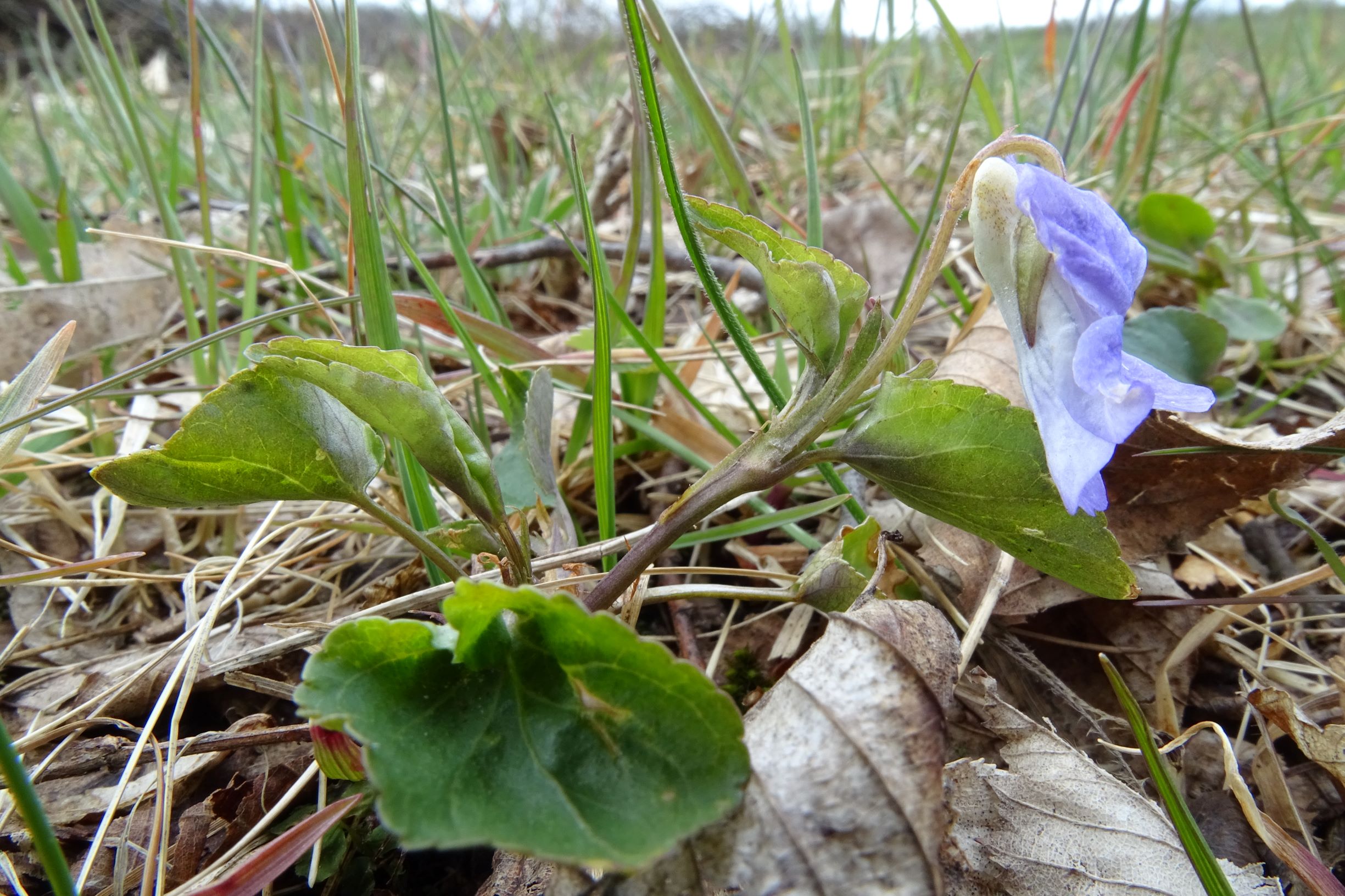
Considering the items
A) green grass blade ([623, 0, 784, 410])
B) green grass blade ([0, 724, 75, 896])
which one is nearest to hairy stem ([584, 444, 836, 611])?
green grass blade ([623, 0, 784, 410])

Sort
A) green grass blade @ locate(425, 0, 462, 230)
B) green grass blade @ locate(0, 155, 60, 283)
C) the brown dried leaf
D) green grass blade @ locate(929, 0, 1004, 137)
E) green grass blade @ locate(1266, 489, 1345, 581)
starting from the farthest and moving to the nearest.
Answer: green grass blade @ locate(0, 155, 60, 283)
green grass blade @ locate(929, 0, 1004, 137)
green grass blade @ locate(425, 0, 462, 230)
the brown dried leaf
green grass blade @ locate(1266, 489, 1345, 581)

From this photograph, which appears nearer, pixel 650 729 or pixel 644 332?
pixel 650 729

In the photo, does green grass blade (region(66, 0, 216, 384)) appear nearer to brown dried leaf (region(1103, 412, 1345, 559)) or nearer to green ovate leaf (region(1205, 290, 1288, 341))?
brown dried leaf (region(1103, 412, 1345, 559))

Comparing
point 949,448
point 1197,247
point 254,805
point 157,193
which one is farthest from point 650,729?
point 1197,247

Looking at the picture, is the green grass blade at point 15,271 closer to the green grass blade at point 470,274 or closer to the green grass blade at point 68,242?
the green grass blade at point 68,242

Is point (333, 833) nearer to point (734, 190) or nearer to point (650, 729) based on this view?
point (650, 729)

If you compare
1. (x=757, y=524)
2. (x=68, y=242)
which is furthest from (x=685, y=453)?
(x=68, y=242)
